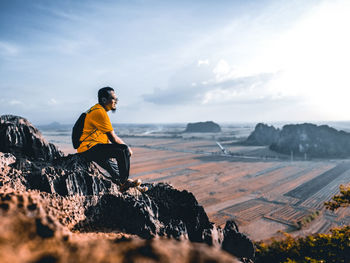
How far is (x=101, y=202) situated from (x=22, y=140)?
3.47m

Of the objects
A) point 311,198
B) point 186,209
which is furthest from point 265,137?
point 186,209

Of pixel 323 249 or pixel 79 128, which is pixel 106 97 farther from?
pixel 323 249

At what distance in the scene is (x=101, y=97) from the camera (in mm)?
4809

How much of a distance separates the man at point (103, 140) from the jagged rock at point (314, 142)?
74.7 m

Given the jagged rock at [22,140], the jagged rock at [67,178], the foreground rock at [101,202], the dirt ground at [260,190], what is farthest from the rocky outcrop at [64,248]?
the dirt ground at [260,190]

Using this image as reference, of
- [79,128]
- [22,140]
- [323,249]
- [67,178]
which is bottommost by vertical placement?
[323,249]

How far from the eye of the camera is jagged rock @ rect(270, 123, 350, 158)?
6578cm

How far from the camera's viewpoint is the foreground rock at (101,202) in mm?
3516

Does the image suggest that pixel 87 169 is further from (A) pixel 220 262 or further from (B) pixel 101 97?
(A) pixel 220 262

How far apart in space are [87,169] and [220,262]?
4510 millimetres

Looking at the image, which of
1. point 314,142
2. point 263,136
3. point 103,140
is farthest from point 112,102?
point 263,136

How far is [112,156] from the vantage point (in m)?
4.77

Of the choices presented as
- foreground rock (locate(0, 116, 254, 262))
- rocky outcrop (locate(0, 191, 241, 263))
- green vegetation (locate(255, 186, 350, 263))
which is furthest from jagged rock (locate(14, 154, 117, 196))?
green vegetation (locate(255, 186, 350, 263))

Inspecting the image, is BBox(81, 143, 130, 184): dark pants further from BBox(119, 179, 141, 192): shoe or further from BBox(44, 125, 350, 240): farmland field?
BBox(44, 125, 350, 240): farmland field
